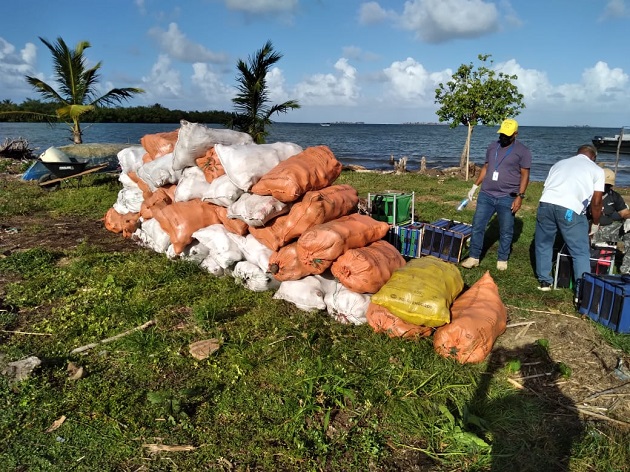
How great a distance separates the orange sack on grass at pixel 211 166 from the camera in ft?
18.5

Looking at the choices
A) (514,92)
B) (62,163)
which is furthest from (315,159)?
(514,92)

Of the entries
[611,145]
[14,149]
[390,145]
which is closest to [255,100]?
[14,149]

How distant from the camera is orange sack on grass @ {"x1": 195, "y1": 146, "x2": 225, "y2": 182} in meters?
5.64

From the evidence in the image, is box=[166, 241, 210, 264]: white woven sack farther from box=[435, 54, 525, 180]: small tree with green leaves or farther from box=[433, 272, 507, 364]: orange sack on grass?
box=[435, 54, 525, 180]: small tree with green leaves

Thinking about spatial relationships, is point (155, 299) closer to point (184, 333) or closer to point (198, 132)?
point (184, 333)

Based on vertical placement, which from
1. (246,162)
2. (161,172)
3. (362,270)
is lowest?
(362,270)

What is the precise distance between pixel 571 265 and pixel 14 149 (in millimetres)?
23445

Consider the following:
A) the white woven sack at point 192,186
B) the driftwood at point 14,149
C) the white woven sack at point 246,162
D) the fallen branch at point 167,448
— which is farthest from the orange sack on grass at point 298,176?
the driftwood at point 14,149

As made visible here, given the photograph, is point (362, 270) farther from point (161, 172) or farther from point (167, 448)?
point (161, 172)

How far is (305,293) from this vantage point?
456 centimetres

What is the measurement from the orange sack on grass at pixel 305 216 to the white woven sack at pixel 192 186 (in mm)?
1188

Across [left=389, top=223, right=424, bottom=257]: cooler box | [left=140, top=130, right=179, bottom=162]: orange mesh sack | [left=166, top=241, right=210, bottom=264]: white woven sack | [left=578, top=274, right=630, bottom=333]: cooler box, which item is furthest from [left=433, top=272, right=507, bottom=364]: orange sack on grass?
[left=140, top=130, right=179, bottom=162]: orange mesh sack

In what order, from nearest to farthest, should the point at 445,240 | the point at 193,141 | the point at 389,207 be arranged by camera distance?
1. the point at 193,141
2. the point at 445,240
3. the point at 389,207

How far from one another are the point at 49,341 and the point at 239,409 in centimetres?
213
